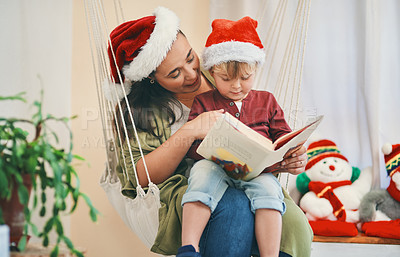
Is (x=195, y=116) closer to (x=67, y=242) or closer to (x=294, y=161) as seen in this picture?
(x=294, y=161)

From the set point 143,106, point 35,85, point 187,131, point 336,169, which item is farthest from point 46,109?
point 336,169

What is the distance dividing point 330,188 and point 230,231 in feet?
2.97

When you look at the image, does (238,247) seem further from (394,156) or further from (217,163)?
(394,156)

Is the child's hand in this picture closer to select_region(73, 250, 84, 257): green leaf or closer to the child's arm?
the child's arm

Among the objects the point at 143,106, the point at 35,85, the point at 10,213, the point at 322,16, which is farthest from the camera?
the point at 322,16

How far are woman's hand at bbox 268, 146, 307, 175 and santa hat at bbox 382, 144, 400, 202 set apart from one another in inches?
28.3

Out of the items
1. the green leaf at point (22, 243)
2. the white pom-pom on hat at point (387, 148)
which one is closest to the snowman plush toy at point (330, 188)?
the white pom-pom on hat at point (387, 148)

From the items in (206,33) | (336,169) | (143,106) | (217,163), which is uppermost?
(206,33)

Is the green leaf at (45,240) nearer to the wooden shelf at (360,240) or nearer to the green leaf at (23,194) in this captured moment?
the green leaf at (23,194)

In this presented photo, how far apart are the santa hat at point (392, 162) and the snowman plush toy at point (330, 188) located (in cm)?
10

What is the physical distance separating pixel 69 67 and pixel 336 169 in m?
1.29

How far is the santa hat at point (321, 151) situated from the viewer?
1.95 m

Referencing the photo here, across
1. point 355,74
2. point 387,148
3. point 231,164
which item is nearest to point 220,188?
point 231,164

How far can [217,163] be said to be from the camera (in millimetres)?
1230
